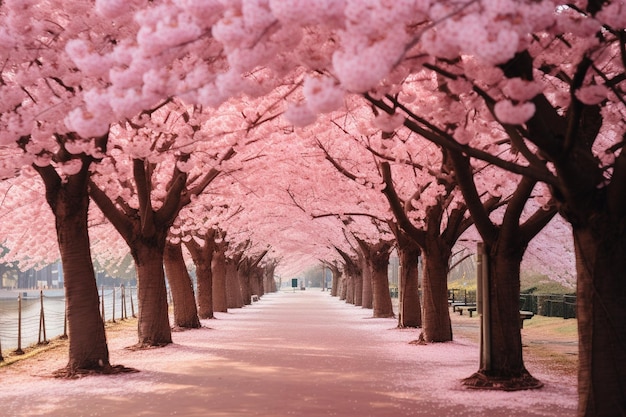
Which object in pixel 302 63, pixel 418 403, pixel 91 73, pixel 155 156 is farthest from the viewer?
pixel 155 156

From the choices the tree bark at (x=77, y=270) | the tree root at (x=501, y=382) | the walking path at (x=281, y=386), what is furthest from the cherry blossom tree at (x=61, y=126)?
the tree root at (x=501, y=382)

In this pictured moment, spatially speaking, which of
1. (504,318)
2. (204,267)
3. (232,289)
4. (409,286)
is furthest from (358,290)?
(504,318)

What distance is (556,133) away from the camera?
25.0 ft

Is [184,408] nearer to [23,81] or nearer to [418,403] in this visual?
[418,403]

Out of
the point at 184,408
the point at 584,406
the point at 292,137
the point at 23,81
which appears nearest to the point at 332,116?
the point at 292,137

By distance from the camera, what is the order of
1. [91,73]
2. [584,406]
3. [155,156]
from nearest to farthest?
1. [91,73]
2. [584,406]
3. [155,156]

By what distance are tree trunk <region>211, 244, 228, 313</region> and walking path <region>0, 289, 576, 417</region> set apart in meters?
17.6

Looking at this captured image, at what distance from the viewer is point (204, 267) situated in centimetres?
3316

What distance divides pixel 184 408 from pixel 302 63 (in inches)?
208

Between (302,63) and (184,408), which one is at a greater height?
(302,63)

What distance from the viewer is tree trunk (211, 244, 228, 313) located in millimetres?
37781

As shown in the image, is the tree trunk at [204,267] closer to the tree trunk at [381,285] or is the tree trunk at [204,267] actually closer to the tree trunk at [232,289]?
the tree trunk at [381,285]

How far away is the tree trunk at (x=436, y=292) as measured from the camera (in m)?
19.8

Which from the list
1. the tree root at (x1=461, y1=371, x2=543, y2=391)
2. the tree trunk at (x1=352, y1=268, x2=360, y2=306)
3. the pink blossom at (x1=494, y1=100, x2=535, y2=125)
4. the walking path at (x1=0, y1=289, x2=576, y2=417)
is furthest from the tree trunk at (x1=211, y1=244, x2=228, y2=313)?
the pink blossom at (x1=494, y1=100, x2=535, y2=125)
